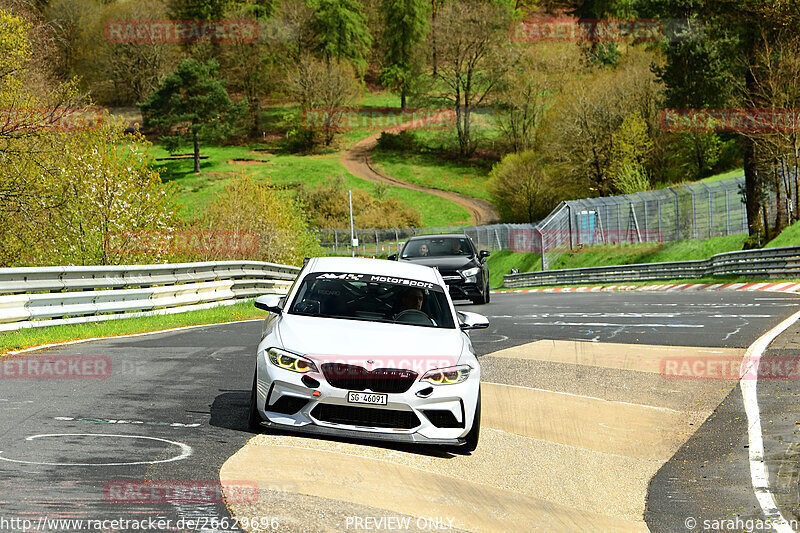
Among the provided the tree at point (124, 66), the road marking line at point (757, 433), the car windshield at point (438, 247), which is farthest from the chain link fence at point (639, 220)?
the tree at point (124, 66)

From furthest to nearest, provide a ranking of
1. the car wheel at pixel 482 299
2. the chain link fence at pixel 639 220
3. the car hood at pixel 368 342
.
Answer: the chain link fence at pixel 639 220, the car wheel at pixel 482 299, the car hood at pixel 368 342

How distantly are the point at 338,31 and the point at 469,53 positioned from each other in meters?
24.5

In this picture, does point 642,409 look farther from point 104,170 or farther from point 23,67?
point 104,170

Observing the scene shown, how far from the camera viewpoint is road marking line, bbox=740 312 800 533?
588 cm

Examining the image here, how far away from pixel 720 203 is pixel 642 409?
33.2 m

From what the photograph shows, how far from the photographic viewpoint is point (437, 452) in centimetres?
712

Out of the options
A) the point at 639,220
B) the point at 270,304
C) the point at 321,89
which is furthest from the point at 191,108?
the point at 270,304

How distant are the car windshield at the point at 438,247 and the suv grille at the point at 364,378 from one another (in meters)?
14.4

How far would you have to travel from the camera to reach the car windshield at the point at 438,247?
69.8ft

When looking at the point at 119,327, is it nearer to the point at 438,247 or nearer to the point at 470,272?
the point at 470,272

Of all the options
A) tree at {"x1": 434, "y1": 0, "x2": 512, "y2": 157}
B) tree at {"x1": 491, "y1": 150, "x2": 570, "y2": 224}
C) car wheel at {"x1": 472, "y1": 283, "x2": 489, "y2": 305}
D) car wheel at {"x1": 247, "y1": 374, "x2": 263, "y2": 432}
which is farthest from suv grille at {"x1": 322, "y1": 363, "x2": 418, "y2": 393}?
tree at {"x1": 434, "y1": 0, "x2": 512, "y2": 157}

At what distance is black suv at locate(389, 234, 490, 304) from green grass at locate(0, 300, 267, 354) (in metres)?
4.16

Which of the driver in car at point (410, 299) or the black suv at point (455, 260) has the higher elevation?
the driver in car at point (410, 299)

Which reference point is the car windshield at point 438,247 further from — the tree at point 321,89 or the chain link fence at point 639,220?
the tree at point 321,89
